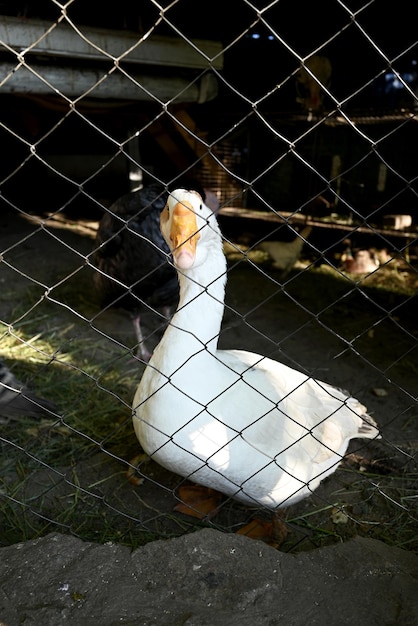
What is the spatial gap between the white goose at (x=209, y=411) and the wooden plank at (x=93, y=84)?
91.3 inches

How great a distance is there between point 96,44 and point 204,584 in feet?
12.6

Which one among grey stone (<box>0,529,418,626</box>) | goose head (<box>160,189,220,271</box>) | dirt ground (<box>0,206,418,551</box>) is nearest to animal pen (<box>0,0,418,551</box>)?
dirt ground (<box>0,206,418,551</box>)

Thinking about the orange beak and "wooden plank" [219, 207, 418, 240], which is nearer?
the orange beak

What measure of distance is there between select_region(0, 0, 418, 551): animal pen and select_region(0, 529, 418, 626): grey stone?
30 centimetres

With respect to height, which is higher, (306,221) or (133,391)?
(133,391)

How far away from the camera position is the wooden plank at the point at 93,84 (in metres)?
4.07

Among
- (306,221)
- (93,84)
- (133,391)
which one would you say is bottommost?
(306,221)

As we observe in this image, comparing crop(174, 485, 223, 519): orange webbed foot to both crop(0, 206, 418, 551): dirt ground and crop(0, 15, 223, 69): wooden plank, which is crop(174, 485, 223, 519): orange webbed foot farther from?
crop(0, 15, 223, 69): wooden plank

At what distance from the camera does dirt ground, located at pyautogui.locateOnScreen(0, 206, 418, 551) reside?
2145mm

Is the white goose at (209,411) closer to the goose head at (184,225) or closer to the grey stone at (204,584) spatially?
the goose head at (184,225)

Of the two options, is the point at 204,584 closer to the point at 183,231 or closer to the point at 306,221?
the point at 183,231

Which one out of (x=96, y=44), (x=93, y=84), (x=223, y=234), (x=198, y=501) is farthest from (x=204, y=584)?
(x=223, y=234)

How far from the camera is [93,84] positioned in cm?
436

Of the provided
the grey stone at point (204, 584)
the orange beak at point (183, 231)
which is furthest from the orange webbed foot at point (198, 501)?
the orange beak at point (183, 231)
